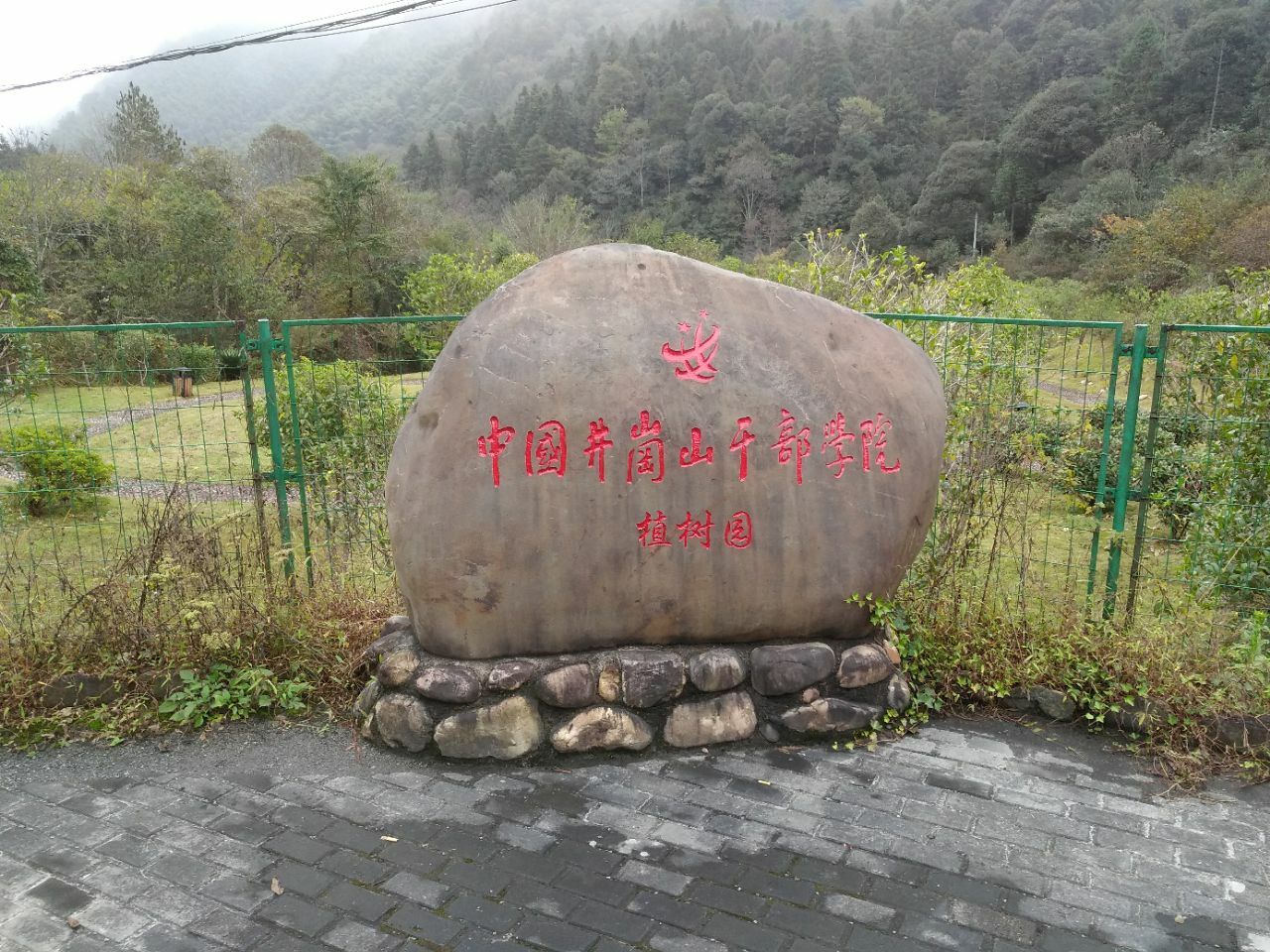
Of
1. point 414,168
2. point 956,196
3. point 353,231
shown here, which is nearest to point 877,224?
point 956,196

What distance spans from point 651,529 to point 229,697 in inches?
77.2

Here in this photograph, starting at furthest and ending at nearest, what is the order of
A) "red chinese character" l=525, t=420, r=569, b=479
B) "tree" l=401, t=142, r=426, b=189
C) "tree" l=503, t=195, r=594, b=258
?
"tree" l=401, t=142, r=426, b=189 < "tree" l=503, t=195, r=594, b=258 < "red chinese character" l=525, t=420, r=569, b=479

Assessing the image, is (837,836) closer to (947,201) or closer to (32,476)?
(32,476)

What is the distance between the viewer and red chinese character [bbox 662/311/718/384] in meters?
3.62

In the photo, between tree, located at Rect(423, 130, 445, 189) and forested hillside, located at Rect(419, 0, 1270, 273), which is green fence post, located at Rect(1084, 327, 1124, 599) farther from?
tree, located at Rect(423, 130, 445, 189)

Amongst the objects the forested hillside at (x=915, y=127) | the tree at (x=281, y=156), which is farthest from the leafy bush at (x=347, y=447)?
the tree at (x=281, y=156)

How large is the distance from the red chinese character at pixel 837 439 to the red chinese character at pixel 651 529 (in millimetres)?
718

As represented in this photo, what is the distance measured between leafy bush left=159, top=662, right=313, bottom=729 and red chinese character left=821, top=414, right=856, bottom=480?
2430mm

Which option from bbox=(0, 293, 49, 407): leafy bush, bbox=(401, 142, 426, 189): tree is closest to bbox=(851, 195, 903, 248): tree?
bbox=(401, 142, 426, 189): tree

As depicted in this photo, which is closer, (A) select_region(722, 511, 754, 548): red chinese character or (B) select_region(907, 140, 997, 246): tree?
(A) select_region(722, 511, 754, 548): red chinese character

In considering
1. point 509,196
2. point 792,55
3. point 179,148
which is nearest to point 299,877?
point 179,148

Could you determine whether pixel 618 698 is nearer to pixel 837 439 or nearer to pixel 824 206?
pixel 837 439

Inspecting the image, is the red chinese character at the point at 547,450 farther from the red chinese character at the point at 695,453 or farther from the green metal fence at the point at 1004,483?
the green metal fence at the point at 1004,483

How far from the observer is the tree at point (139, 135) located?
1233 inches
